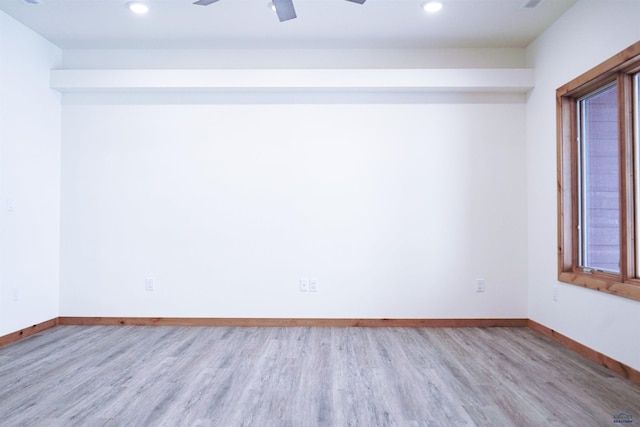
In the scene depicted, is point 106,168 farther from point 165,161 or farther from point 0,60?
point 0,60

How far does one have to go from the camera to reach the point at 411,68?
3.52m

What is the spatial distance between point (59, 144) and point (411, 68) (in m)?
3.45

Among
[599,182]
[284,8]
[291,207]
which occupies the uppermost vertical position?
[284,8]

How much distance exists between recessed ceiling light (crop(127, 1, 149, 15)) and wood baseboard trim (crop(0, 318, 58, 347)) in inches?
108

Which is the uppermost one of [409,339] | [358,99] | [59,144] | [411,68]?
[411,68]

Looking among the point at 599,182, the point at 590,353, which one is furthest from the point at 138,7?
the point at 590,353

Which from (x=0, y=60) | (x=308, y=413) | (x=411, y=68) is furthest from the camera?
(x=411, y=68)

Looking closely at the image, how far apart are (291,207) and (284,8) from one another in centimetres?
175

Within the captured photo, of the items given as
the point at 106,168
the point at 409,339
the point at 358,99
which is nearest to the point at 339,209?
the point at 358,99

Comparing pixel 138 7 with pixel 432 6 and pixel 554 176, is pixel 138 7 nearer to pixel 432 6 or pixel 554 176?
pixel 432 6

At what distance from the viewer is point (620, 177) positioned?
2.49 metres

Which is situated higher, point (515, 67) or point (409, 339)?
point (515, 67)

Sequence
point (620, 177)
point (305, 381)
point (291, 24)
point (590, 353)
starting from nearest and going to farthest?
point (305, 381), point (620, 177), point (590, 353), point (291, 24)

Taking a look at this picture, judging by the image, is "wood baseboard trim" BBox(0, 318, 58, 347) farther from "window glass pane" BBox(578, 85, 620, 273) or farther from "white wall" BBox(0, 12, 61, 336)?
"window glass pane" BBox(578, 85, 620, 273)
